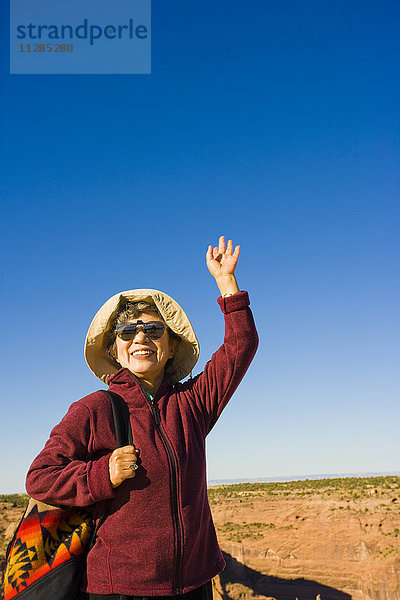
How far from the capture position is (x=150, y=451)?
261 centimetres

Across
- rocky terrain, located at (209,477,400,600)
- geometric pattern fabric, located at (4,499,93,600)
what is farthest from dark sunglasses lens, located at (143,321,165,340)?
rocky terrain, located at (209,477,400,600)

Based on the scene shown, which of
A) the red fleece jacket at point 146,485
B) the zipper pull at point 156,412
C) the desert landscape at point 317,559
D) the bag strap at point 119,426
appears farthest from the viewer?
the desert landscape at point 317,559

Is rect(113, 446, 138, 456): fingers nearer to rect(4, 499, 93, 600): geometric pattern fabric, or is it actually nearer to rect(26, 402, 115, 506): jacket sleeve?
rect(26, 402, 115, 506): jacket sleeve

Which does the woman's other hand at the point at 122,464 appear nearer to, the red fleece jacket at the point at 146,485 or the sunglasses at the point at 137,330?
the red fleece jacket at the point at 146,485

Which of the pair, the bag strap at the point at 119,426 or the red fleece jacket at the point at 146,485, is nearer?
the red fleece jacket at the point at 146,485

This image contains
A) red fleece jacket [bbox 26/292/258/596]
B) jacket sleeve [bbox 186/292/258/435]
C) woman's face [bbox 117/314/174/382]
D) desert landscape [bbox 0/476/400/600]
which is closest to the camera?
red fleece jacket [bbox 26/292/258/596]

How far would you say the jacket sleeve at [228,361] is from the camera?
2.90 metres

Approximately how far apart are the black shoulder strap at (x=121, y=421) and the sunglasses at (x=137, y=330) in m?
0.39

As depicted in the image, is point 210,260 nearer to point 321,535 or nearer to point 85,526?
point 85,526

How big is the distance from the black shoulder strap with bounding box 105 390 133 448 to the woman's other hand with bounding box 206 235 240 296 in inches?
32.3

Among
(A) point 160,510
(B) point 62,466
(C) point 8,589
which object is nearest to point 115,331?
(B) point 62,466

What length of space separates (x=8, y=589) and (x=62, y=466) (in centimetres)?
62

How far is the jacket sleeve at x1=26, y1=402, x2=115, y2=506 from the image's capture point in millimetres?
2451

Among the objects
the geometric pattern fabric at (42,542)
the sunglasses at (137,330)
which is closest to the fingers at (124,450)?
the geometric pattern fabric at (42,542)
